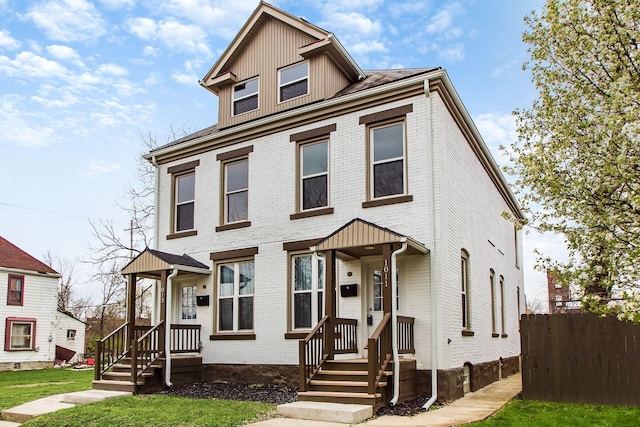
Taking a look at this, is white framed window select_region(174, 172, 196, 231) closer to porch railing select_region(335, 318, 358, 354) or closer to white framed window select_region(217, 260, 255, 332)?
white framed window select_region(217, 260, 255, 332)

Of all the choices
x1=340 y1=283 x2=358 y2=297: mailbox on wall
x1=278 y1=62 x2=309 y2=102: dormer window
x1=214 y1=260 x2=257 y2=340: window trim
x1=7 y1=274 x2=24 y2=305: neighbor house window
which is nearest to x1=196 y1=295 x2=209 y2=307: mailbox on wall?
x1=214 y1=260 x2=257 y2=340: window trim

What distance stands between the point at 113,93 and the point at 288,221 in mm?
5944

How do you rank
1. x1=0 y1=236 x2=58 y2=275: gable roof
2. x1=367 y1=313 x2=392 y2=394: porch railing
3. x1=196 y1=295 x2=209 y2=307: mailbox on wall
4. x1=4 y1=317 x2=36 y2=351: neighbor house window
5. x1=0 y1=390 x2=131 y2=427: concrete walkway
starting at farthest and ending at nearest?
x1=0 y1=236 x2=58 y2=275: gable roof
x1=4 y1=317 x2=36 y2=351: neighbor house window
x1=196 y1=295 x2=209 y2=307: mailbox on wall
x1=0 y1=390 x2=131 y2=427: concrete walkway
x1=367 y1=313 x2=392 y2=394: porch railing

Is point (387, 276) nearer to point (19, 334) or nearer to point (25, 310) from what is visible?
point (25, 310)

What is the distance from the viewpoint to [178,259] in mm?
14289

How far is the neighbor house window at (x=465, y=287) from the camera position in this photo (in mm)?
13327

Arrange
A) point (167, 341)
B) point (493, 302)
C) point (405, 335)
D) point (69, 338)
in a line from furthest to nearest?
point (69, 338) → point (493, 302) → point (167, 341) → point (405, 335)

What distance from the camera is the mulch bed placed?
35.4ft

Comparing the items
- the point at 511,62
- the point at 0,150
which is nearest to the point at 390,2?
the point at 511,62

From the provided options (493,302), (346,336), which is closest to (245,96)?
(346,336)

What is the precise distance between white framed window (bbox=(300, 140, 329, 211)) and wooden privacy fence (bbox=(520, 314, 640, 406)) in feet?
16.6

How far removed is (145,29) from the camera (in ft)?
39.9

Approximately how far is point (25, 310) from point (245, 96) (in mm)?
19059

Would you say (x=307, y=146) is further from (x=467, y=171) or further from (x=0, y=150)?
(x=0, y=150)
